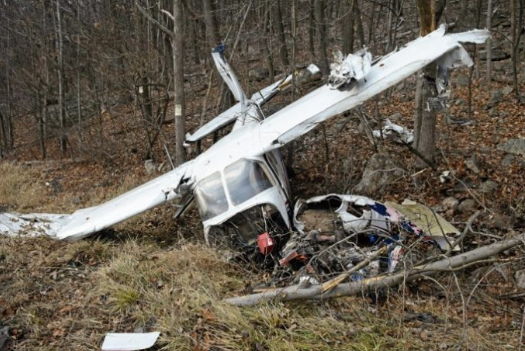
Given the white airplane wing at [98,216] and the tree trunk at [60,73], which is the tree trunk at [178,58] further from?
the tree trunk at [60,73]

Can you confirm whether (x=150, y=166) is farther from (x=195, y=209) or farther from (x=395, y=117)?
(x=395, y=117)

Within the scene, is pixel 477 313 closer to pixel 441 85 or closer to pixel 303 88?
pixel 441 85

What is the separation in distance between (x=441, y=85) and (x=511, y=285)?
9.10 ft

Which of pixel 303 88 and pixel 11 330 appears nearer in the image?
pixel 11 330

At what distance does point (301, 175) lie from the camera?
9.61 m

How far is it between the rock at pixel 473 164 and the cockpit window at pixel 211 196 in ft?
16.2

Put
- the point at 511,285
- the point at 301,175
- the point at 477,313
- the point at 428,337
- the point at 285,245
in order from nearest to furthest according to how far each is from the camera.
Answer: the point at 428,337, the point at 477,313, the point at 511,285, the point at 285,245, the point at 301,175

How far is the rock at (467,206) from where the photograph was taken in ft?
23.9

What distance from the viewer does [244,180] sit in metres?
6.19

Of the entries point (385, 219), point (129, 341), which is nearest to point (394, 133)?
point (385, 219)

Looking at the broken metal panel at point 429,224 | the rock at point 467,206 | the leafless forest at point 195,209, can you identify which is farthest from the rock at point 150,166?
the rock at point 467,206

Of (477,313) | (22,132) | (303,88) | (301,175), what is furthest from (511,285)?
(22,132)

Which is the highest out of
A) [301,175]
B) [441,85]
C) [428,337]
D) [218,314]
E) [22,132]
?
[441,85]

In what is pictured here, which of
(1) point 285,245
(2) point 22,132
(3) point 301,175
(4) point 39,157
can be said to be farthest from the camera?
(2) point 22,132
